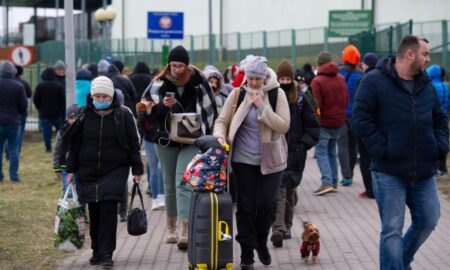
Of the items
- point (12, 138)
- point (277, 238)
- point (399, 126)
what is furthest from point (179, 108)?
point (12, 138)

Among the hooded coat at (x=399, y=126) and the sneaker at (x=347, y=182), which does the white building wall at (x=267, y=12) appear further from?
the hooded coat at (x=399, y=126)

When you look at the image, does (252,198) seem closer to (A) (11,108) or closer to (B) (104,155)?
(B) (104,155)

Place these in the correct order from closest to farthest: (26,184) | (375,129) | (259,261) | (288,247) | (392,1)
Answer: (375,129) → (259,261) → (288,247) → (26,184) → (392,1)

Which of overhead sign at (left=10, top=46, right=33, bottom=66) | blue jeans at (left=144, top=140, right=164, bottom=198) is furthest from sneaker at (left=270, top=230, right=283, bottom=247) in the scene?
overhead sign at (left=10, top=46, right=33, bottom=66)

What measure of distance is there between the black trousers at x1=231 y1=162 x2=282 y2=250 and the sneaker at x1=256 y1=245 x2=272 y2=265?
17cm

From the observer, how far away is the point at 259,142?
8.85 metres

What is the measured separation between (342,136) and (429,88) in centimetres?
767

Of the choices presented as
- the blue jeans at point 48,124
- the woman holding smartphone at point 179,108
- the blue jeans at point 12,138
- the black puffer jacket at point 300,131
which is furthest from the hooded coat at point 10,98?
the black puffer jacket at point 300,131

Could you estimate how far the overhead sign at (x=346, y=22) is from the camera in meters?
33.6

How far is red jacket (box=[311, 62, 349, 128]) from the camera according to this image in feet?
47.1

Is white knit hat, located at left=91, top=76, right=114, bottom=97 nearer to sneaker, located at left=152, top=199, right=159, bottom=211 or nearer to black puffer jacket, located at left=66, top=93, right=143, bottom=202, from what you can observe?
black puffer jacket, located at left=66, top=93, right=143, bottom=202

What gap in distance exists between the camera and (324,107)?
14.4 meters

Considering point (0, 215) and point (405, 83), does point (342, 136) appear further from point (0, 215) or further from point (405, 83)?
point (405, 83)

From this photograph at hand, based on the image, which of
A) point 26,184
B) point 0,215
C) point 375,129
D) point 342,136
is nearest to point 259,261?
point 375,129
